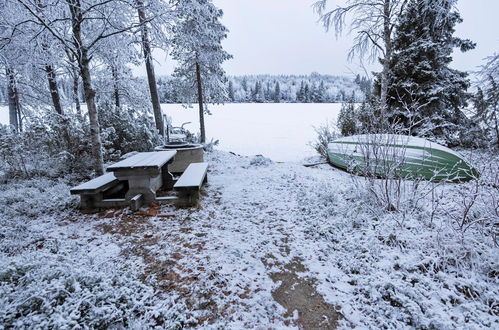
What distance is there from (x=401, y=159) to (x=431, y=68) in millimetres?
8117

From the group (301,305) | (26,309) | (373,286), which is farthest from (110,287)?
(373,286)

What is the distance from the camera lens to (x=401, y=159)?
11.5ft

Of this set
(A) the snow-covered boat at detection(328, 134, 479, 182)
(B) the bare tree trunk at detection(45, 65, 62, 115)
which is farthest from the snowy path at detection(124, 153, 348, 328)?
(B) the bare tree trunk at detection(45, 65, 62, 115)

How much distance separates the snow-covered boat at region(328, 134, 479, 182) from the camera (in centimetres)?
356

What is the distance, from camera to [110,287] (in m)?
1.86

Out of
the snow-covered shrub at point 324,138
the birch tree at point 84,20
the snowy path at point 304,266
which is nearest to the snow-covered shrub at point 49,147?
the birch tree at point 84,20

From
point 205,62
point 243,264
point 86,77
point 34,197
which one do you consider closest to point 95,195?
point 34,197

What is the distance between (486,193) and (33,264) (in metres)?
4.71

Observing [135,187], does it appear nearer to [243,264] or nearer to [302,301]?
[243,264]

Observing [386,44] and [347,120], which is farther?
[347,120]

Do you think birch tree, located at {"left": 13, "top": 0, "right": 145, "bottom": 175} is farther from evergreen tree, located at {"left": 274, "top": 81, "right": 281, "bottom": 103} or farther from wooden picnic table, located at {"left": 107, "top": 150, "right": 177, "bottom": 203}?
evergreen tree, located at {"left": 274, "top": 81, "right": 281, "bottom": 103}

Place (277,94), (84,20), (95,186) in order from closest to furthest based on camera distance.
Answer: (95,186), (84,20), (277,94)

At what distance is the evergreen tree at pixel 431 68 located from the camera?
887cm

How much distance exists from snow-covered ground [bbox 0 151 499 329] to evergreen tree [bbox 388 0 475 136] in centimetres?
765
